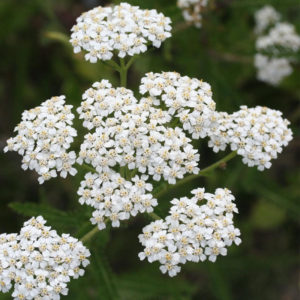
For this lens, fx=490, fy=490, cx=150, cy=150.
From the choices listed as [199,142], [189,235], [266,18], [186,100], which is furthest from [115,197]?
[266,18]

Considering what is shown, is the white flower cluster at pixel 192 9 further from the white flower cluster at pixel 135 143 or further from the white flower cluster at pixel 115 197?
the white flower cluster at pixel 115 197

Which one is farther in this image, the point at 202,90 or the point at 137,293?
the point at 137,293

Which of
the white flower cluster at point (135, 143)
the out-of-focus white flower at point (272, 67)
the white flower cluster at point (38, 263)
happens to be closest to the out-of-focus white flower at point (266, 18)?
the out-of-focus white flower at point (272, 67)

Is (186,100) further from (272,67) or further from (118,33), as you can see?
(272,67)

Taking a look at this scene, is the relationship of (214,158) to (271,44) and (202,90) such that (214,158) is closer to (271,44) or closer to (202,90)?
(271,44)

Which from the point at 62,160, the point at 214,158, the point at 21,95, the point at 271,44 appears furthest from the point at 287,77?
the point at 62,160
